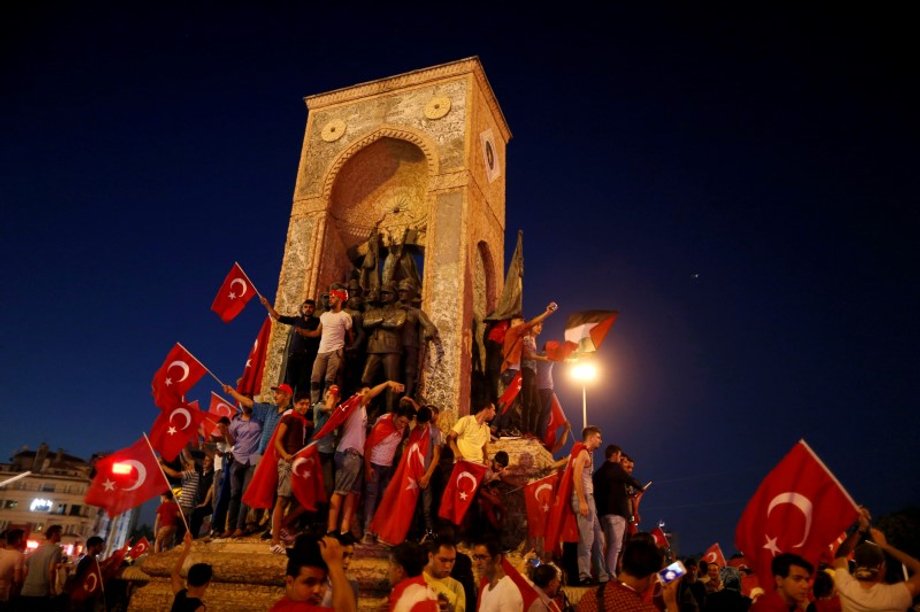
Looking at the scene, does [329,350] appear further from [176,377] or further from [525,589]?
[525,589]

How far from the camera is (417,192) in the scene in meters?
13.2

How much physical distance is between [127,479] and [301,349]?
4.09 meters

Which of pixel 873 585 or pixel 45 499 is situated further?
pixel 45 499

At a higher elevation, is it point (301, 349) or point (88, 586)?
point (301, 349)

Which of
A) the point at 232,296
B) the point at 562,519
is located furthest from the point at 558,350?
the point at 232,296

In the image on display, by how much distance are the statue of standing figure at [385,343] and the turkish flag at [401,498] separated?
2.15 m

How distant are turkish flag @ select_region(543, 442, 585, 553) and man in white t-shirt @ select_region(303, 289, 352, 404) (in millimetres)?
4163

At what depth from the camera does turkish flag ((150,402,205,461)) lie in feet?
27.3

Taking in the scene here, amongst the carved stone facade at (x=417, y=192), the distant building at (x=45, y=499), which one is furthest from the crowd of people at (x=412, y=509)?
the distant building at (x=45, y=499)

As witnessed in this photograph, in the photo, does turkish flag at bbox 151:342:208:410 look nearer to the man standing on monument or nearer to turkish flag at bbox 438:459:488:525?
the man standing on monument

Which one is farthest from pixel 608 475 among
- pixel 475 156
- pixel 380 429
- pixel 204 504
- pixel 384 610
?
pixel 475 156

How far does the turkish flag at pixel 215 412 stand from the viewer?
33.7 ft

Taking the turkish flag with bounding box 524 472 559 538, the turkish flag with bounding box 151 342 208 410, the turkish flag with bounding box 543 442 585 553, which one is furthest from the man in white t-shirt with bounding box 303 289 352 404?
the turkish flag with bounding box 543 442 585 553

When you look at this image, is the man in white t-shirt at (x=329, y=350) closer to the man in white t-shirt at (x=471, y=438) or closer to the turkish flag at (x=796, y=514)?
the man in white t-shirt at (x=471, y=438)
